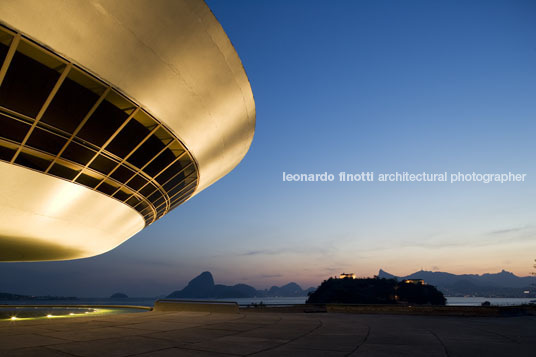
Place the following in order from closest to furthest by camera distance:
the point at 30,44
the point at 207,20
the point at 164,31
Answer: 1. the point at 30,44
2. the point at 164,31
3. the point at 207,20

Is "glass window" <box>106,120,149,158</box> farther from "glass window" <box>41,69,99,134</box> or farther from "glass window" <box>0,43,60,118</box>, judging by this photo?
"glass window" <box>0,43,60,118</box>

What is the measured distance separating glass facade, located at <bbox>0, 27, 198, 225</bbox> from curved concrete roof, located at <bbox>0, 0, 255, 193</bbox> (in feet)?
1.46

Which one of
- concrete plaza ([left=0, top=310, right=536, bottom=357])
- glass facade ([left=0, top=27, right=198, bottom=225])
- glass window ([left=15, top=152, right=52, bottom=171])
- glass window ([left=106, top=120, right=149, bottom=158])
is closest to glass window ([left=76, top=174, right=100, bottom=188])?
glass facade ([left=0, top=27, right=198, bottom=225])

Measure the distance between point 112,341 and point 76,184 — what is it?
7763 mm

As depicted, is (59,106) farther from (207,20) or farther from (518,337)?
(518,337)

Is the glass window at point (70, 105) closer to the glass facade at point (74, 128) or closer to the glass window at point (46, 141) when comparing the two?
the glass facade at point (74, 128)

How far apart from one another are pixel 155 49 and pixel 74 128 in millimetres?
3820

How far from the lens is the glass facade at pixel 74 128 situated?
827 cm

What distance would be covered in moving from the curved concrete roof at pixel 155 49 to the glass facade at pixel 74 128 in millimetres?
445

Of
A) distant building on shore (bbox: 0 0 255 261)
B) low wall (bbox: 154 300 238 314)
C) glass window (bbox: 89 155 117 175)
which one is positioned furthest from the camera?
low wall (bbox: 154 300 238 314)

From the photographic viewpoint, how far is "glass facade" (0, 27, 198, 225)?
325 inches

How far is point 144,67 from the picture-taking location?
9391 millimetres

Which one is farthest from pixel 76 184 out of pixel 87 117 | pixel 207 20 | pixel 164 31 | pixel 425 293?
pixel 425 293

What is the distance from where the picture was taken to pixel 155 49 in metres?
9.15
